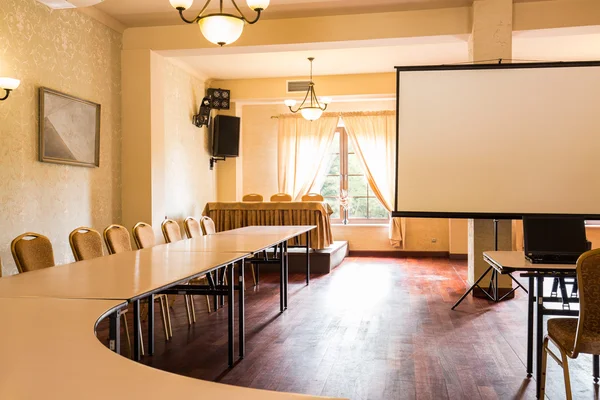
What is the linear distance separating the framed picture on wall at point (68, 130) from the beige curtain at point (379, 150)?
524 cm

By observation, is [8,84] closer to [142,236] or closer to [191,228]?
[142,236]

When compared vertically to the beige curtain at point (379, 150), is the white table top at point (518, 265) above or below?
below

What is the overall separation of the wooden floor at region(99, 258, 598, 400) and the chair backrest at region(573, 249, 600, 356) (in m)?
0.68

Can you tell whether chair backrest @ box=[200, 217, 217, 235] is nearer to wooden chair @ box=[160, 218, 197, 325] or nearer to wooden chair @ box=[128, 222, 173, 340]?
wooden chair @ box=[160, 218, 197, 325]

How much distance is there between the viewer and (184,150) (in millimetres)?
8438

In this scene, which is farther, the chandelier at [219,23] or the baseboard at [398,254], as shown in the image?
the baseboard at [398,254]

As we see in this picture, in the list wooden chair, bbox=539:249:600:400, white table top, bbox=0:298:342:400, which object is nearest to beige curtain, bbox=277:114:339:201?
wooden chair, bbox=539:249:600:400

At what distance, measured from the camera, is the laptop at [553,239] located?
3301 millimetres

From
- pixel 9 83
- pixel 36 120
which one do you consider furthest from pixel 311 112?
pixel 9 83

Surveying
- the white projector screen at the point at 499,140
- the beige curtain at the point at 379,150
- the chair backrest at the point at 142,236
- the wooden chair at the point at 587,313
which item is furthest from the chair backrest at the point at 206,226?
the beige curtain at the point at 379,150

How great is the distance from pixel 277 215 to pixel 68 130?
3301 millimetres

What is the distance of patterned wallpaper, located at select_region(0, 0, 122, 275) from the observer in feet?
15.6

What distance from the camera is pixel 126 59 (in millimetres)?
6637

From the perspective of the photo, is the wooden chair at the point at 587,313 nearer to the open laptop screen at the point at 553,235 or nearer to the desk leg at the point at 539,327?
the desk leg at the point at 539,327
